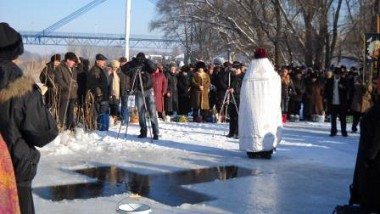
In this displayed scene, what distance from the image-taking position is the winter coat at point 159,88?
16156 millimetres

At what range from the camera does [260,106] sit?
9.77 meters

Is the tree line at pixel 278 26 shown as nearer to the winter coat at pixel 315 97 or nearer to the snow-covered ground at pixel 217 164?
the winter coat at pixel 315 97

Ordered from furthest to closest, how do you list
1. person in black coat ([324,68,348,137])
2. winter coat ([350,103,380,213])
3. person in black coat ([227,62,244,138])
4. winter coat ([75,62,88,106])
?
winter coat ([75,62,88,106]), person in black coat ([324,68,348,137]), person in black coat ([227,62,244,138]), winter coat ([350,103,380,213])

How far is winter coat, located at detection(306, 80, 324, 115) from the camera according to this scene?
1798 centimetres

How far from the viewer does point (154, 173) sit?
8609mm

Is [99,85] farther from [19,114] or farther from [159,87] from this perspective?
[19,114]

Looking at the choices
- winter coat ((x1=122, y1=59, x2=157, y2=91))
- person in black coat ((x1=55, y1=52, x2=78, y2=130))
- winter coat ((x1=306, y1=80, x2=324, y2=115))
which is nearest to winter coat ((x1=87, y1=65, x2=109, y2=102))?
person in black coat ((x1=55, y1=52, x2=78, y2=130))

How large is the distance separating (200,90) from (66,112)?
5.50 metres

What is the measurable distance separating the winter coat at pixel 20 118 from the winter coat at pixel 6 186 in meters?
1.32

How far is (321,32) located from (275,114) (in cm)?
2146

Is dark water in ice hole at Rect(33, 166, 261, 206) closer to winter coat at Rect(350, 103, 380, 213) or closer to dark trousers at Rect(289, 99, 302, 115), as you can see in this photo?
winter coat at Rect(350, 103, 380, 213)

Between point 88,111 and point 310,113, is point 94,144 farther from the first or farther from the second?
point 310,113

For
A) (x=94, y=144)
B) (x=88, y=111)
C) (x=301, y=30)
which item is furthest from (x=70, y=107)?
(x=301, y=30)

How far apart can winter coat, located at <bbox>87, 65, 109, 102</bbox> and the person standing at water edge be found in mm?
4522
